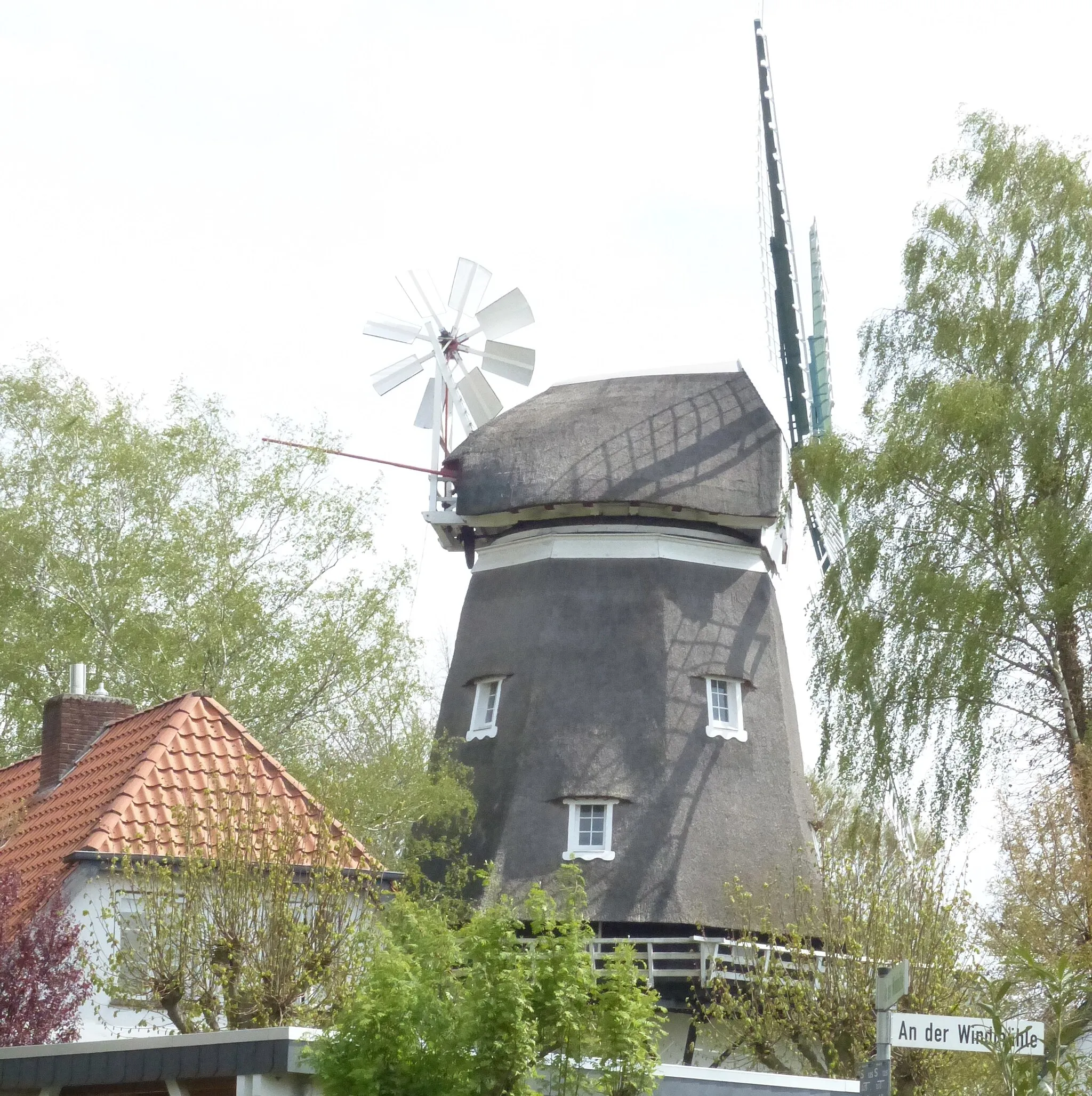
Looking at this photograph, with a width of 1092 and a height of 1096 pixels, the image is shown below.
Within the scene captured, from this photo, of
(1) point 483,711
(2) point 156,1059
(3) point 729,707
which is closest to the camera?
(2) point 156,1059

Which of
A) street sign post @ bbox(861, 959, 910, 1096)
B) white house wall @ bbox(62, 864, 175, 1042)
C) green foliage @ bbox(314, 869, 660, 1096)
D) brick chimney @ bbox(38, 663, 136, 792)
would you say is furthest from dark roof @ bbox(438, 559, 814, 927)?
street sign post @ bbox(861, 959, 910, 1096)

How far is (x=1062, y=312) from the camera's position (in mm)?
17984

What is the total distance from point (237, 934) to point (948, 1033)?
6.62 metres

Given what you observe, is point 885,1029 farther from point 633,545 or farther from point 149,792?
point 633,545

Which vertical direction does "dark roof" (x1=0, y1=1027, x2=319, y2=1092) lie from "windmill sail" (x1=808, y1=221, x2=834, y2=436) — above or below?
below

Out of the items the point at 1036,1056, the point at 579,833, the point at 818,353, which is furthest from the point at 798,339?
the point at 1036,1056

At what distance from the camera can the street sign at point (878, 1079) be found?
8.27 m

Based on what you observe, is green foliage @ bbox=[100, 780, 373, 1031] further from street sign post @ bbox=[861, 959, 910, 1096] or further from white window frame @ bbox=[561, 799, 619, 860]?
white window frame @ bbox=[561, 799, 619, 860]

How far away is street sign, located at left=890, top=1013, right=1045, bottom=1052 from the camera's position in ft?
29.6

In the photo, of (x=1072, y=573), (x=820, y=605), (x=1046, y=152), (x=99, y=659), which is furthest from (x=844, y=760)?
(x=99, y=659)

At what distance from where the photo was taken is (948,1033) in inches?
364

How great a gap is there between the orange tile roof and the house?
0.01 meters

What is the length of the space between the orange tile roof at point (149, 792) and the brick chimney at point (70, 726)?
0.85 ft

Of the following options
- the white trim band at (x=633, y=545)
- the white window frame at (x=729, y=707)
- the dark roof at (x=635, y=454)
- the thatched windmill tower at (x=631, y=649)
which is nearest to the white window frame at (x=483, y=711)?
the thatched windmill tower at (x=631, y=649)
